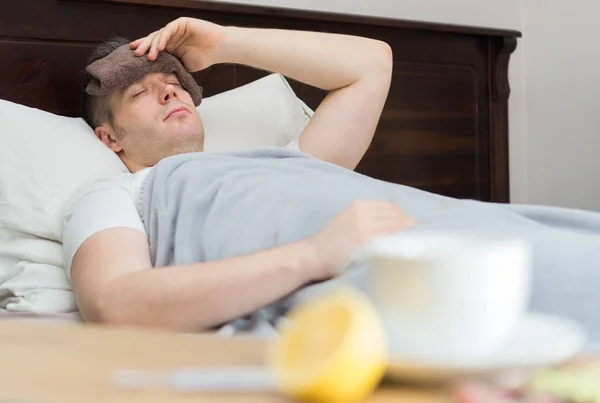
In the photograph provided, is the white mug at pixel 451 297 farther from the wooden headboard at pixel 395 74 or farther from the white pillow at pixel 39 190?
the wooden headboard at pixel 395 74

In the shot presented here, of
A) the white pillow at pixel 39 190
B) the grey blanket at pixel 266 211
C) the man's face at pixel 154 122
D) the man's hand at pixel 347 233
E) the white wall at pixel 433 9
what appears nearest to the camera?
the man's hand at pixel 347 233

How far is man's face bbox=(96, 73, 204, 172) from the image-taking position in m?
1.72

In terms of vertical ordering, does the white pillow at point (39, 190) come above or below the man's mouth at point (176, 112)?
below

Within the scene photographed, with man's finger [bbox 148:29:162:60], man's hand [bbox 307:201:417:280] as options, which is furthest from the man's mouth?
man's hand [bbox 307:201:417:280]

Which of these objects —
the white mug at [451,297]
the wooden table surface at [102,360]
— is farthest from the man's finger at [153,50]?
the white mug at [451,297]

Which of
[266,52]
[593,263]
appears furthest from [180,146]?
[593,263]

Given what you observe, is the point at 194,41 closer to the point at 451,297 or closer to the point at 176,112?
the point at 176,112

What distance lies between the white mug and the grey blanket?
1.70 ft

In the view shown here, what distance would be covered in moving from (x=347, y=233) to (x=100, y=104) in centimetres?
90

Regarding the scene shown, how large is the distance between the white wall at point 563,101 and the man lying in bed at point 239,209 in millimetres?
1448

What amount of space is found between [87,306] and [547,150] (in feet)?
8.04

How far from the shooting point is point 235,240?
4.12 feet

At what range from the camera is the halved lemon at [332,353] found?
489mm

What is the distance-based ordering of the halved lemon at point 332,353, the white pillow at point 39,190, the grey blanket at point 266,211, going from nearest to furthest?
the halved lemon at point 332,353 → the grey blanket at point 266,211 → the white pillow at point 39,190
